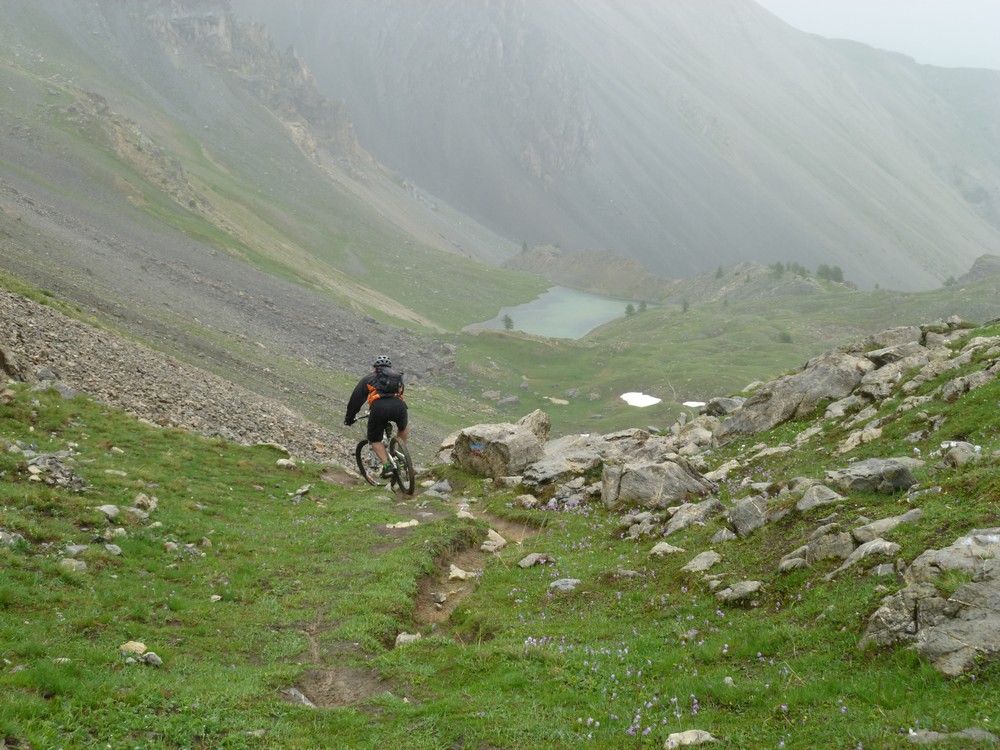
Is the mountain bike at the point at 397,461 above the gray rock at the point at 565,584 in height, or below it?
below

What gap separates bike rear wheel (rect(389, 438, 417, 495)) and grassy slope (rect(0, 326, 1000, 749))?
4.91 metres

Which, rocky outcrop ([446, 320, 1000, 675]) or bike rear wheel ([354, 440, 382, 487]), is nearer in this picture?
rocky outcrop ([446, 320, 1000, 675])

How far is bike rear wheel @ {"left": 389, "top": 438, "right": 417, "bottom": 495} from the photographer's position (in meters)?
26.0

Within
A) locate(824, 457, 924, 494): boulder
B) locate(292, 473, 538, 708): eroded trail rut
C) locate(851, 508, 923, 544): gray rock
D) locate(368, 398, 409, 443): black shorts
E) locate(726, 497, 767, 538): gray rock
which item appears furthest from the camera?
locate(368, 398, 409, 443): black shorts

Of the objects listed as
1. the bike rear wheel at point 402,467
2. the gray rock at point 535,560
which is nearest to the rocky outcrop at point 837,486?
the gray rock at point 535,560

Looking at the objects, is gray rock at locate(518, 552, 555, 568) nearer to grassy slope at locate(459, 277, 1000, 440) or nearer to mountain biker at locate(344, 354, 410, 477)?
mountain biker at locate(344, 354, 410, 477)

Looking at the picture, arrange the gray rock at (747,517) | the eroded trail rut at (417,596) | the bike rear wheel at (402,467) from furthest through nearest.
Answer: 1. the bike rear wheel at (402,467)
2. the gray rock at (747,517)
3. the eroded trail rut at (417,596)

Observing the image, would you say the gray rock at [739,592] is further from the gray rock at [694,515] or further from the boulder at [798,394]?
the boulder at [798,394]

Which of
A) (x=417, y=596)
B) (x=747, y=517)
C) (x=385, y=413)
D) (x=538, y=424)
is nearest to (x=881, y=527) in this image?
(x=747, y=517)

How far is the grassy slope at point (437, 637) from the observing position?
31.1 feet

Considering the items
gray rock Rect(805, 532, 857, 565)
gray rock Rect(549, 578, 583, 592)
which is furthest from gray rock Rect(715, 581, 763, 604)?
gray rock Rect(549, 578, 583, 592)

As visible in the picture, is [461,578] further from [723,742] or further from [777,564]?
[723,742]

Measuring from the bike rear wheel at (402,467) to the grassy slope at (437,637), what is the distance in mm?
4910

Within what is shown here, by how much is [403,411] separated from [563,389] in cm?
10921
